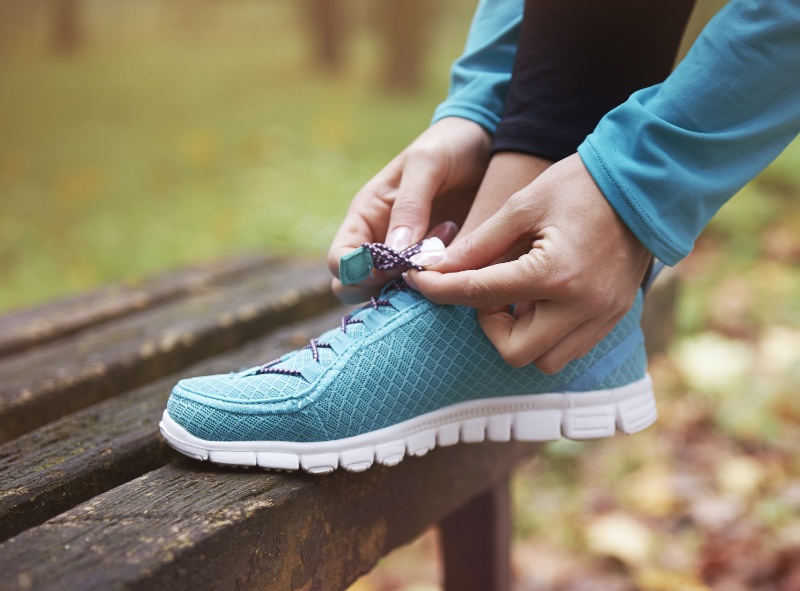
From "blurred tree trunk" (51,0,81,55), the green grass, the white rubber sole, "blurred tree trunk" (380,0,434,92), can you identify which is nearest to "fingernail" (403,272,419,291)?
the white rubber sole

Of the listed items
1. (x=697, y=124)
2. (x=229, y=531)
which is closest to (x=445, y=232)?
(x=697, y=124)

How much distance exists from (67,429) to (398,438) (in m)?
0.31

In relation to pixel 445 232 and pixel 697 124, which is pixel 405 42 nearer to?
pixel 445 232

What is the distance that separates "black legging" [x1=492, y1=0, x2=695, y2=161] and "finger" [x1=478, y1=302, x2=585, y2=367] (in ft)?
0.49

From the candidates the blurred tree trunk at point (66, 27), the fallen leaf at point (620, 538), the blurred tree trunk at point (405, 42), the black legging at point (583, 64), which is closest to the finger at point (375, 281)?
the black legging at point (583, 64)

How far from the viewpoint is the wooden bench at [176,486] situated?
1.57ft

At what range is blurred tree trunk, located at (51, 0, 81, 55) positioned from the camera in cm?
275

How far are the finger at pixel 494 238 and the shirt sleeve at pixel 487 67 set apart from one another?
20 centimetres

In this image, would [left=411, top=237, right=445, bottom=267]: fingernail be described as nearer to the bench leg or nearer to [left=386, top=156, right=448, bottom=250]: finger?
[left=386, top=156, right=448, bottom=250]: finger

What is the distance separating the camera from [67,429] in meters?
0.69

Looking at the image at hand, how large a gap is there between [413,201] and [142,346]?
1.41ft

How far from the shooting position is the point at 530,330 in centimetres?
60

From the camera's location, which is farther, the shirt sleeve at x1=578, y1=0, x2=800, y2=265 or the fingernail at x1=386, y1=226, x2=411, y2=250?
the fingernail at x1=386, y1=226, x2=411, y2=250

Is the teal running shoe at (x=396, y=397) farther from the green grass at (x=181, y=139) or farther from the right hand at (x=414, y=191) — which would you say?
the green grass at (x=181, y=139)
